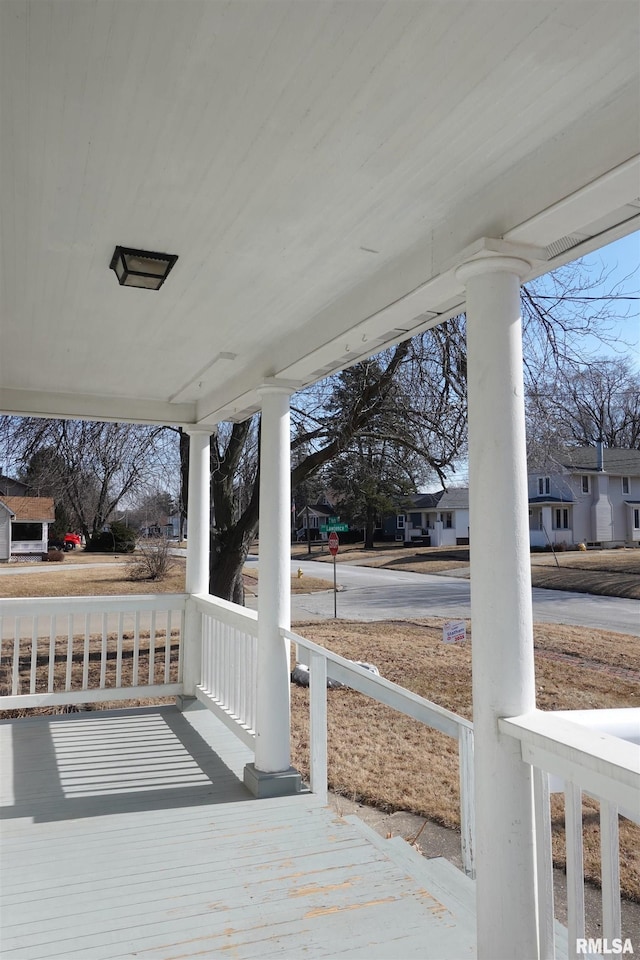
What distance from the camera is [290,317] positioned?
322 cm

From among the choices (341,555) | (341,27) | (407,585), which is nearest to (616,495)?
(341,555)

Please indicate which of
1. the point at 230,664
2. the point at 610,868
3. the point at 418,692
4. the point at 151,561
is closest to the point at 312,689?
the point at 230,664

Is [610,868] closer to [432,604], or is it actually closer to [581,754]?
[581,754]

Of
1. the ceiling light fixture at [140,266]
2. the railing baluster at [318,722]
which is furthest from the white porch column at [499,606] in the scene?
the railing baluster at [318,722]

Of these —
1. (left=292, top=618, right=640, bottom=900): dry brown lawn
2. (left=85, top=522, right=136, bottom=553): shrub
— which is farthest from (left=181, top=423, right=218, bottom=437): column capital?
(left=85, top=522, right=136, bottom=553): shrub

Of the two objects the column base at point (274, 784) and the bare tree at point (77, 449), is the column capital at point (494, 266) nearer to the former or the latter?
the column base at point (274, 784)

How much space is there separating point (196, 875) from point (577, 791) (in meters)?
1.67

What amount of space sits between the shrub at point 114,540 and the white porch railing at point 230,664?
40.6 ft

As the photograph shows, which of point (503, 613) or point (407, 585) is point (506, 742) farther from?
point (407, 585)

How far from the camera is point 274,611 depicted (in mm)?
3637

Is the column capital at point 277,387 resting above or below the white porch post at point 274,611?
above

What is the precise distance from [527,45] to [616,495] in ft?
88.8

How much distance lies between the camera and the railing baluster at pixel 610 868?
5.14 ft

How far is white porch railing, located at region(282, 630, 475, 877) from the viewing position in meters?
2.25
